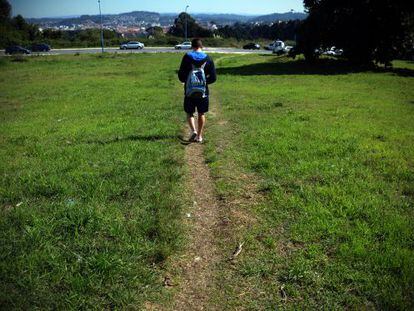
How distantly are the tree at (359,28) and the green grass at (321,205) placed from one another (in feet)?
54.1

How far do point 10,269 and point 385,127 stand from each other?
9532mm

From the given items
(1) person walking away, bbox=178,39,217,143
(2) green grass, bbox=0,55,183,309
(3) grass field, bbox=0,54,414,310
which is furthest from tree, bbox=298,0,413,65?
(1) person walking away, bbox=178,39,217,143

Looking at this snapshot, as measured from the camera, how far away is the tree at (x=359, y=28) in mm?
25017

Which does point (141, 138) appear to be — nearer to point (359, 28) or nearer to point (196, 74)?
point (196, 74)

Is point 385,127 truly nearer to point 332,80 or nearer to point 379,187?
point 379,187

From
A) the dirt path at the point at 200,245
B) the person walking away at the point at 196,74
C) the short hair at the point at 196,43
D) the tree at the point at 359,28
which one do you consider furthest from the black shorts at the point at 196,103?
the tree at the point at 359,28

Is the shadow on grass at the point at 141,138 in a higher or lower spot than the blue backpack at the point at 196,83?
lower

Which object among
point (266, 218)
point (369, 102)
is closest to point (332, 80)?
point (369, 102)

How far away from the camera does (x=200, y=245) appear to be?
452cm

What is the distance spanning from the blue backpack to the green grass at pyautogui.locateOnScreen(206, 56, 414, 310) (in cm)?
136

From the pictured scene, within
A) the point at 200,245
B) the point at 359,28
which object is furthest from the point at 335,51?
the point at 200,245

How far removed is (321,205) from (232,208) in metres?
1.36

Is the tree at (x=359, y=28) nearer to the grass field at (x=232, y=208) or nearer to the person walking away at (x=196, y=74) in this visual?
the grass field at (x=232, y=208)

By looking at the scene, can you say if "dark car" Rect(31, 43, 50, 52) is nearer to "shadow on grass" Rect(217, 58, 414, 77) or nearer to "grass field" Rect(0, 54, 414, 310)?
"shadow on grass" Rect(217, 58, 414, 77)
